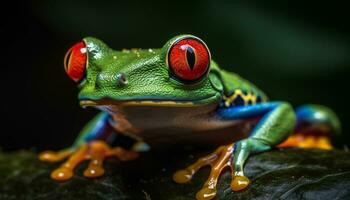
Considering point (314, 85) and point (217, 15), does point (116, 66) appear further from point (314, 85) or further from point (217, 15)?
point (314, 85)

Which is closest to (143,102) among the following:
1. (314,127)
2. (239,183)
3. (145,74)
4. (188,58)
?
(145,74)

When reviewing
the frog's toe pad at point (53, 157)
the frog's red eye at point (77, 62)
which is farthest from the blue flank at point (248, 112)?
the frog's toe pad at point (53, 157)

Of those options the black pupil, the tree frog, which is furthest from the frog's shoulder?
the black pupil

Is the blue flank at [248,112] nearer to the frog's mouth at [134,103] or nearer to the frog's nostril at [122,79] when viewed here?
the frog's mouth at [134,103]

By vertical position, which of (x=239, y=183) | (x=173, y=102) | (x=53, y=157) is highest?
(x=173, y=102)

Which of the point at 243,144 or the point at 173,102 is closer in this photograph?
the point at 173,102

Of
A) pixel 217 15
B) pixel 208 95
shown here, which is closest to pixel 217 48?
pixel 217 15

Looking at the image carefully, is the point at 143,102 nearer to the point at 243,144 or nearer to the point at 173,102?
the point at 173,102
